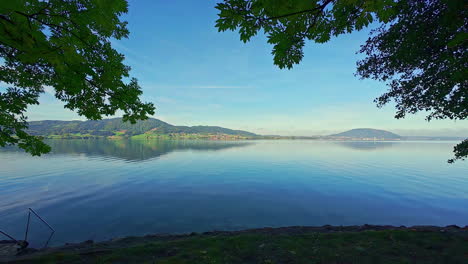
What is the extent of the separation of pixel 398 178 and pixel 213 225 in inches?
1764

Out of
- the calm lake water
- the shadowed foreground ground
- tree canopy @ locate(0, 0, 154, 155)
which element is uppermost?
tree canopy @ locate(0, 0, 154, 155)

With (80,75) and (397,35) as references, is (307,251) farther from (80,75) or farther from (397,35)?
(397,35)

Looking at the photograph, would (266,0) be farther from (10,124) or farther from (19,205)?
(19,205)

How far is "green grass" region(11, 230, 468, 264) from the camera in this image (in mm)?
6668

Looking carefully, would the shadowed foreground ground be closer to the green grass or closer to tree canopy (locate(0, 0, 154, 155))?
the green grass

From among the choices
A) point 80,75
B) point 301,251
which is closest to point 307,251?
point 301,251

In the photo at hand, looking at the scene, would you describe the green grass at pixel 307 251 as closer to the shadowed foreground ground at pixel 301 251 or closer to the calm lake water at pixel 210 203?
the shadowed foreground ground at pixel 301 251

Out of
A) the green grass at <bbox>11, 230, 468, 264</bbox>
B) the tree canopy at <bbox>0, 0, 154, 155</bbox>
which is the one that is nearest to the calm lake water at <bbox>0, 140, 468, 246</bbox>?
the green grass at <bbox>11, 230, 468, 264</bbox>

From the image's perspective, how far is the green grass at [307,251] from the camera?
667 centimetres

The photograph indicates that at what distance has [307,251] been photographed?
761 centimetres

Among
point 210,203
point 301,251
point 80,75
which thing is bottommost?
point 210,203

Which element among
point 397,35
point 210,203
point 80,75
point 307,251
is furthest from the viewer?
point 210,203

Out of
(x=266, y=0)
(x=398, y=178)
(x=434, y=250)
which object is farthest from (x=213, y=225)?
(x=398, y=178)

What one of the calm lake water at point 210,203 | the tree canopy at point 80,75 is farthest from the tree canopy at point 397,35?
the calm lake water at point 210,203
